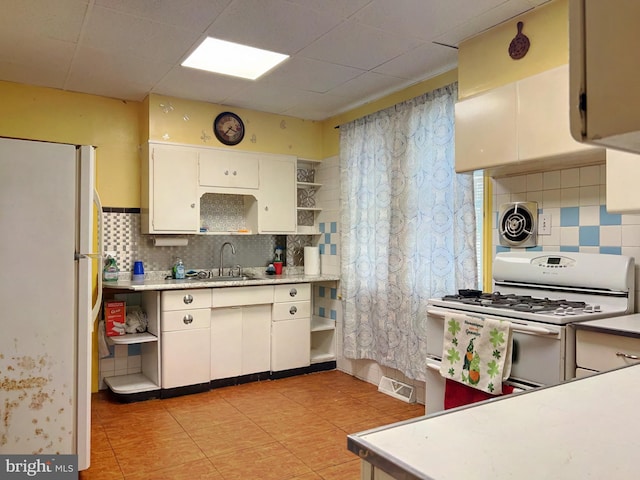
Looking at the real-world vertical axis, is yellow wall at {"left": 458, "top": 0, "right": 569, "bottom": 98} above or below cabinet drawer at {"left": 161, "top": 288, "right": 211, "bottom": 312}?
above

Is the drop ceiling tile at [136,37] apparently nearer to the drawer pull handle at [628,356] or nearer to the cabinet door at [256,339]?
the cabinet door at [256,339]

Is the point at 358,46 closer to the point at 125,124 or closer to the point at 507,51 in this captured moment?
the point at 507,51

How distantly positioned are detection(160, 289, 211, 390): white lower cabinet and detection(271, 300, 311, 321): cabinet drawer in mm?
606

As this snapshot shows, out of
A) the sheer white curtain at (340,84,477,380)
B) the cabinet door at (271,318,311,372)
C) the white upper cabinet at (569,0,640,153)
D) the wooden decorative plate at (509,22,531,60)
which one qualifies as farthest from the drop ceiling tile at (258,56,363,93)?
the white upper cabinet at (569,0,640,153)

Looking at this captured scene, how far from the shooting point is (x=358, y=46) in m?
3.04

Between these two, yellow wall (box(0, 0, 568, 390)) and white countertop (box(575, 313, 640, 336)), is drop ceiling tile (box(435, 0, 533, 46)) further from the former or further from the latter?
white countertop (box(575, 313, 640, 336))

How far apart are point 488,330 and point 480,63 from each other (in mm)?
1567

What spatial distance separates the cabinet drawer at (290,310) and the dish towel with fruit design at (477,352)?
1.92 m

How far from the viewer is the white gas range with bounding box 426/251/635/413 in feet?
7.12

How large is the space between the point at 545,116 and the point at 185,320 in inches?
113

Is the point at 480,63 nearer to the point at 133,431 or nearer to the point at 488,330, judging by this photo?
the point at 488,330

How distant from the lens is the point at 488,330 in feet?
7.82

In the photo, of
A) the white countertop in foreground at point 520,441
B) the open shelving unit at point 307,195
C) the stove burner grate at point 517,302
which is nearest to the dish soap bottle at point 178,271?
the open shelving unit at point 307,195

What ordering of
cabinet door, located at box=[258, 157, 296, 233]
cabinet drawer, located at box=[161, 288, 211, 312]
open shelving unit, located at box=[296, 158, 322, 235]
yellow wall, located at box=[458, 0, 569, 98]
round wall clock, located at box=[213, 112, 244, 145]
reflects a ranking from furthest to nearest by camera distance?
open shelving unit, located at box=[296, 158, 322, 235]
cabinet door, located at box=[258, 157, 296, 233]
round wall clock, located at box=[213, 112, 244, 145]
cabinet drawer, located at box=[161, 288, 211, 312]
yellow wall, located at box=[458, 0, 569, 98]
